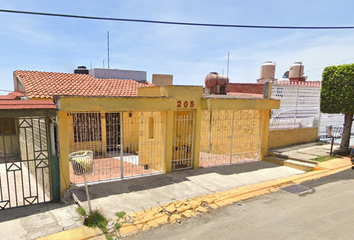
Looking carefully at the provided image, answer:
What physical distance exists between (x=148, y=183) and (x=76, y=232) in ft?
9.37

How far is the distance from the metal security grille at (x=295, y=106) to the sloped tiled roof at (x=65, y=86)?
799cm

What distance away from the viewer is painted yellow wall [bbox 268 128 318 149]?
37.8ft

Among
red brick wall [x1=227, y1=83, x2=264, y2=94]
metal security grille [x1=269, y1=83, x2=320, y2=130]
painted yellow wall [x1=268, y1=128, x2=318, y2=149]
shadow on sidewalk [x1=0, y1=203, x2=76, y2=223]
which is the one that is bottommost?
shadow on sidewalk [x1=0, y1=203, x2=76, y2=223]

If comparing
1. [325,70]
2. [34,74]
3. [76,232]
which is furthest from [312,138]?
[34,74]

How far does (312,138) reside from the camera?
43.2 ft

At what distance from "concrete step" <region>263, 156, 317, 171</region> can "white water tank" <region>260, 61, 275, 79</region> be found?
7.92 metres

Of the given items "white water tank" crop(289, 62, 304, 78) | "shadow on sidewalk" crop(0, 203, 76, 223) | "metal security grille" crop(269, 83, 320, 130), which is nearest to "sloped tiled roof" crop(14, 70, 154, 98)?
"shadow on sidewalk" crop(0, 203, 76, 223)

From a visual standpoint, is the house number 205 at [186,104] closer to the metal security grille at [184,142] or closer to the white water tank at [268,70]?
the metal security grille at [184,142]

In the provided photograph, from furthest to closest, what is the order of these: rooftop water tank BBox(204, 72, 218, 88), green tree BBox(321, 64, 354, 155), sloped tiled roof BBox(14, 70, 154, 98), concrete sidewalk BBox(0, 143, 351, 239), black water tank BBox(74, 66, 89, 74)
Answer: black water tank BBox(74, 66, 89, 74), rooftop water tank BBox(204, 72, 218, 88), sloped tiled roof BBox(14, 70, 154, 98), green tree BBox(321, 64, 354, 155), concrete sidewalk BBox(0, 143, 351, 239)

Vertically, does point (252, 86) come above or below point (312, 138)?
above

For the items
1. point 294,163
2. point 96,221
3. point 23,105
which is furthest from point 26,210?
point 294,163

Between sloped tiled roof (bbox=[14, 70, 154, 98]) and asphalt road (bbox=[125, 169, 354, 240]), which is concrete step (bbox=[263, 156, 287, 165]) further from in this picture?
sloped tiled roof (bbox=[14, 70, 154, 98])

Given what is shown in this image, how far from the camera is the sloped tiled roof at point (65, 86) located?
10805 millimetres

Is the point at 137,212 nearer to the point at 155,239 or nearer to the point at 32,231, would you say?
the point at 155,239
